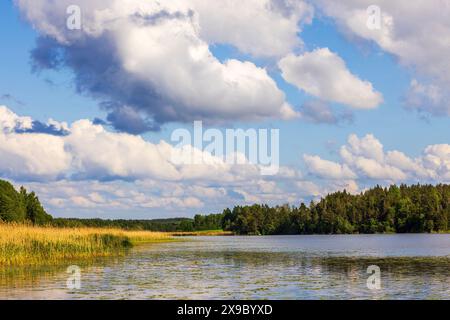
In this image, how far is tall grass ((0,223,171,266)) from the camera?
48.2 metres

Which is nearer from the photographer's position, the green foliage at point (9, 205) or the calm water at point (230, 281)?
the calm water at point (230, 281)

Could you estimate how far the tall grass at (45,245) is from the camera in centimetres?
4822

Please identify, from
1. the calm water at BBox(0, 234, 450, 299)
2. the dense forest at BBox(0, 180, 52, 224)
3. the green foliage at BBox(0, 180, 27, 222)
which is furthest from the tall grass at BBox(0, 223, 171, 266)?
the green foliage at BBox(0, 180, 27, 222)

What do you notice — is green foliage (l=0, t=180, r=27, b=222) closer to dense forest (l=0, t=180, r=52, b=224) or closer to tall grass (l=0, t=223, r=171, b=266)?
dense forest (l=0, t=180, r=52, b=224)

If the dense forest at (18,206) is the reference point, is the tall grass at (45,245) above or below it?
below

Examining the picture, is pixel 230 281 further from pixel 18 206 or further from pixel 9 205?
pixel 18 206

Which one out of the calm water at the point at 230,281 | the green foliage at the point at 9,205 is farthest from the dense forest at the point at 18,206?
the calm water at the point at 230,281

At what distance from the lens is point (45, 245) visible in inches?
2040

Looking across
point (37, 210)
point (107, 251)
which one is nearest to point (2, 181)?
point (37, 210)

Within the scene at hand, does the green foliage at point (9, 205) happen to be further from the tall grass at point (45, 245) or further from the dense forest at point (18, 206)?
the tall grass at point (45, 245)

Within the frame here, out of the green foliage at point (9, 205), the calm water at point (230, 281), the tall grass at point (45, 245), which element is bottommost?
the calm water at point (230, 281)
